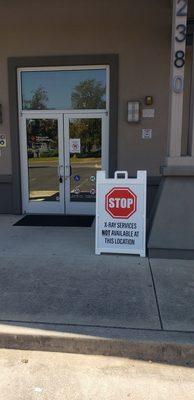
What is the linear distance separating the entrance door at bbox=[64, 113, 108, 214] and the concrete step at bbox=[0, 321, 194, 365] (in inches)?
189

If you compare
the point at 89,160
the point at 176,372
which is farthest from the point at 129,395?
the point at 89,160

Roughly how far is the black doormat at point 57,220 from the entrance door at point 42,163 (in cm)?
33

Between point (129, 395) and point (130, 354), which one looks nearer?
point (129, 395)

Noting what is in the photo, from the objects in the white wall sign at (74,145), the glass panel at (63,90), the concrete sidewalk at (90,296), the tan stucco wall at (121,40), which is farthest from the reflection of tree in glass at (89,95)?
the concrete sidewalk at (90,296)

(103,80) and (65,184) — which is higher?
(103,80)

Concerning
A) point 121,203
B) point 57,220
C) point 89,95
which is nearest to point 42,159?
point 57,220

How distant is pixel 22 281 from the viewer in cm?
443

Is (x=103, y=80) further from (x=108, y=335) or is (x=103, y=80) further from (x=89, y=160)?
(x=108, y=335)

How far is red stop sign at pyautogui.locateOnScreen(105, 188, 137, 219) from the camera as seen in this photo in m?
5.20

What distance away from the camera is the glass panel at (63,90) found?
769cm

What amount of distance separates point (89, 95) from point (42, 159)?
5.44 feet

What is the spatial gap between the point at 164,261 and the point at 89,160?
3465 millimetres

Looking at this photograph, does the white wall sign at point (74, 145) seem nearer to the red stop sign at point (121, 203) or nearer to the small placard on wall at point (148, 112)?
the small placard on wall at point (148, 112)

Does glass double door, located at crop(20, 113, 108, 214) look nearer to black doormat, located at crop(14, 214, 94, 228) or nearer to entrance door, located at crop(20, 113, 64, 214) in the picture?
entrance door, located at crop(20, 113, 64, 214)
